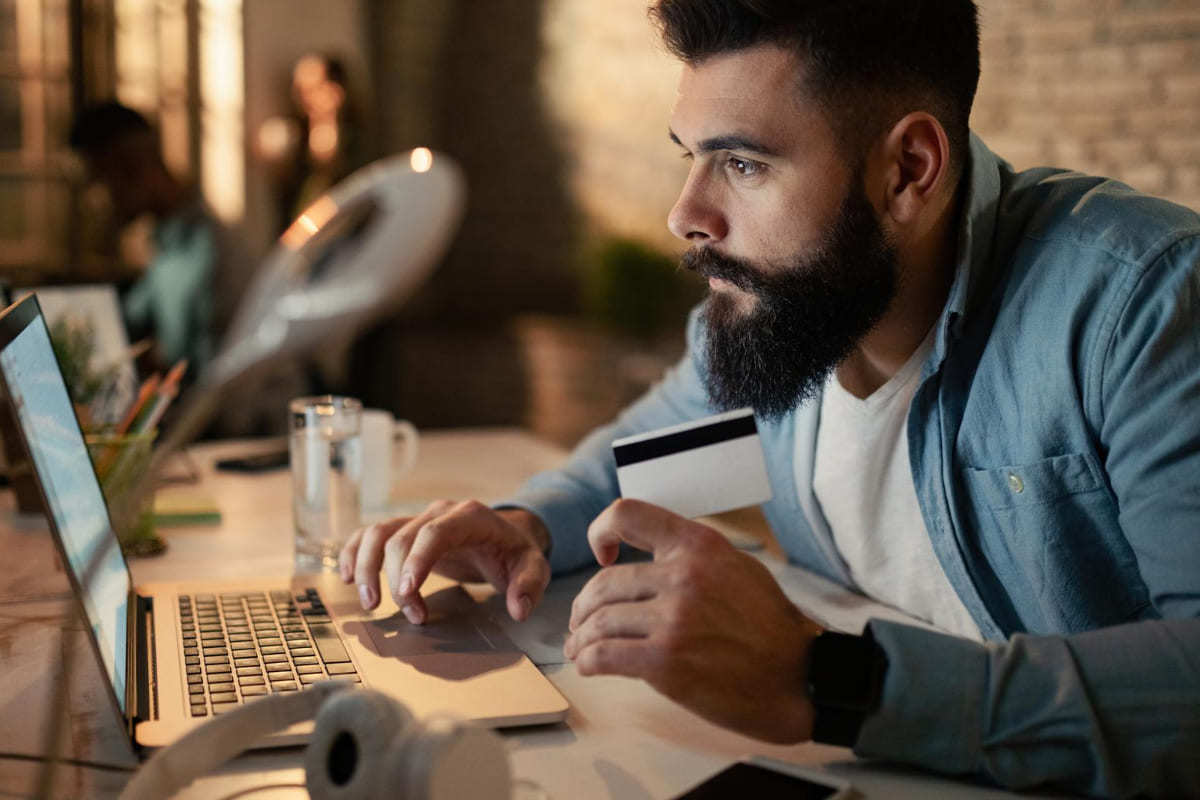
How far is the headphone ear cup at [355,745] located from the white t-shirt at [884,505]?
2.40ft

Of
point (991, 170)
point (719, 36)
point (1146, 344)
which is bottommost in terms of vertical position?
point (1146, 344)

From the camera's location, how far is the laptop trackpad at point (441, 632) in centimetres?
101

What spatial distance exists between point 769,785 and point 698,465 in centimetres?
32

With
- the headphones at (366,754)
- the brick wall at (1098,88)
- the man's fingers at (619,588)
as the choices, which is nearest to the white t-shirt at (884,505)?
the man's fingers at (619,588)

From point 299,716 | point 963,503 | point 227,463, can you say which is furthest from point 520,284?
point 299,716

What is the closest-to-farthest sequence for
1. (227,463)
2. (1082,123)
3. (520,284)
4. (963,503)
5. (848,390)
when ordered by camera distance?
→ (963,503) < (848,390) < (227,463) < (1082,123) < (520,284)

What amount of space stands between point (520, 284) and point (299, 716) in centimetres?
494

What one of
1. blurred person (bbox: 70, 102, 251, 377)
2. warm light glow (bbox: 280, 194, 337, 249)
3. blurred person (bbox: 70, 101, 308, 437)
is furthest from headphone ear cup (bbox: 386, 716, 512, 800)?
blurred person (bbox: 70, 102, 251, 377)

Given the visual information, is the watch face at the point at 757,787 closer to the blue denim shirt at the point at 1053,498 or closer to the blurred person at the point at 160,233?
the blue denim shirt at the point at 1053,498

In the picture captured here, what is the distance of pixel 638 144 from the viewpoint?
4.97 meters

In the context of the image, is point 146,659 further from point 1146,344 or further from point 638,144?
point 638,144

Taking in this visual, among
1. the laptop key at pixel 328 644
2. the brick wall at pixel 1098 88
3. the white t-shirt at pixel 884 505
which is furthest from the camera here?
the brick wall at pixel 1098 88

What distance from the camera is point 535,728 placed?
33.9 inches

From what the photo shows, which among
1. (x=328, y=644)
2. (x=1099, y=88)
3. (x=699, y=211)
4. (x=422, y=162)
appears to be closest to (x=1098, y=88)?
(x=1099, y=88)
